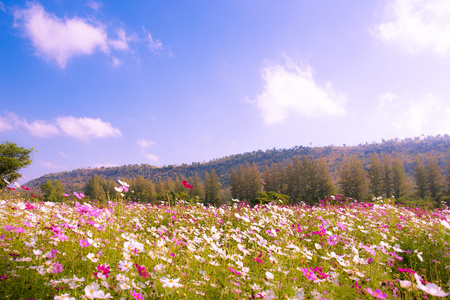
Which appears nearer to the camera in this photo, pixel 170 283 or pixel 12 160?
pixel 170 283

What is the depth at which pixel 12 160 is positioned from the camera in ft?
84.0

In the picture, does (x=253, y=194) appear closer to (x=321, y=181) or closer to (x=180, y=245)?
(x=321, y=181)

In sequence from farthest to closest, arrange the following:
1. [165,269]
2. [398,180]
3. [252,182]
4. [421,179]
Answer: [252,182] → [398,180] → [421,179] → [165,269]

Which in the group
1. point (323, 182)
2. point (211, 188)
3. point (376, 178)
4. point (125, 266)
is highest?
point (125, 266)

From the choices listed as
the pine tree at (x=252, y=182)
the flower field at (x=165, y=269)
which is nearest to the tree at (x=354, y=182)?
the pine tree at (x=252, y=182)

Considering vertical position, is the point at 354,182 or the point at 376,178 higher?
the point at 376,178

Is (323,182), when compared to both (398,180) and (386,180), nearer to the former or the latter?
(386,180)

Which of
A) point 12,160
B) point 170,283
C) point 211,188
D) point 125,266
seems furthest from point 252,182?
point 170,283

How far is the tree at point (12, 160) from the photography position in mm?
25266

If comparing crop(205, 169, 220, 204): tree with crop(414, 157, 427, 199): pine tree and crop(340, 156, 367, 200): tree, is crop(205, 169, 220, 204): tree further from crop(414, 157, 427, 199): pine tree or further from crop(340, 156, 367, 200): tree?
crop(414, 157, 427, 199): pine tree

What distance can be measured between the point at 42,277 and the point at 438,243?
638cm

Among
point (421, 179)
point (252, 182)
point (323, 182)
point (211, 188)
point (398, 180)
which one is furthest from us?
point (211, 188)

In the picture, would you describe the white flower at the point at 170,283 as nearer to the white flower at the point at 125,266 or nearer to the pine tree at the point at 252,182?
the white flower at the point at 125,266

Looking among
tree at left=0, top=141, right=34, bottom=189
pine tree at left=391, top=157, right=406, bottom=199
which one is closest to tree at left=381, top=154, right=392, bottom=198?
pine tree at left=391, top=157, right=406, bottom=199
